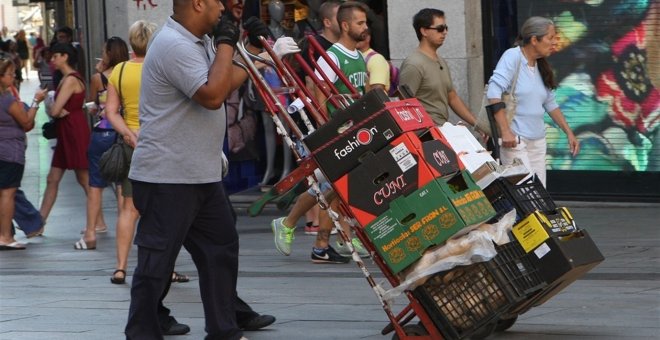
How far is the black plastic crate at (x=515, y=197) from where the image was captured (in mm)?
6594

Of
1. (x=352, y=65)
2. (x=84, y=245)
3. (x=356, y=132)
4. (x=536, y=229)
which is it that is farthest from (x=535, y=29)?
(x=84, y=245)

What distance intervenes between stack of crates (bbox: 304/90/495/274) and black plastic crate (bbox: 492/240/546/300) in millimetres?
211

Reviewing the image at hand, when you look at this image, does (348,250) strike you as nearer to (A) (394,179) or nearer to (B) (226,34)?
(A) (394,179)

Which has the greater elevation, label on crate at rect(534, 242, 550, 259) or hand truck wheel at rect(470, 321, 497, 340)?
label on crate at rect(534, 242, 550, 259)

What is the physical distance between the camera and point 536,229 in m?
6.42

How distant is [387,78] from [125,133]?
2065 mm

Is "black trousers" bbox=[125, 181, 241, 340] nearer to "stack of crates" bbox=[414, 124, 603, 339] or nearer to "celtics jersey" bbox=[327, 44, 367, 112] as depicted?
"stack of crates" bbox=[414, 124, 603, 339]

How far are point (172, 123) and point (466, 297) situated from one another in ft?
4.91

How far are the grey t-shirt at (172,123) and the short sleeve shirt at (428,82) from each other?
354 cm

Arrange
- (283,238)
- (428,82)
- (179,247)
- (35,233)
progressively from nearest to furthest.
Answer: (179,247) < (283,238) < (428,82) < (35,233)

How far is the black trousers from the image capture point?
6.20 metres

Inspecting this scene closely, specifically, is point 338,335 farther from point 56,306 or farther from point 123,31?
point 123,31

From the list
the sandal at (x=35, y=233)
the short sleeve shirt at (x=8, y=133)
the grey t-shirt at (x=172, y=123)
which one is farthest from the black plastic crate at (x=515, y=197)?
the sandal at (x=35, y=233)

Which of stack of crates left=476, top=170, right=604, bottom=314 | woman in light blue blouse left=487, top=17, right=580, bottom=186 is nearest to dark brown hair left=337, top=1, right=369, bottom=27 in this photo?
woman in light blue blouse left=487, top=17, right=580, bottom=186
